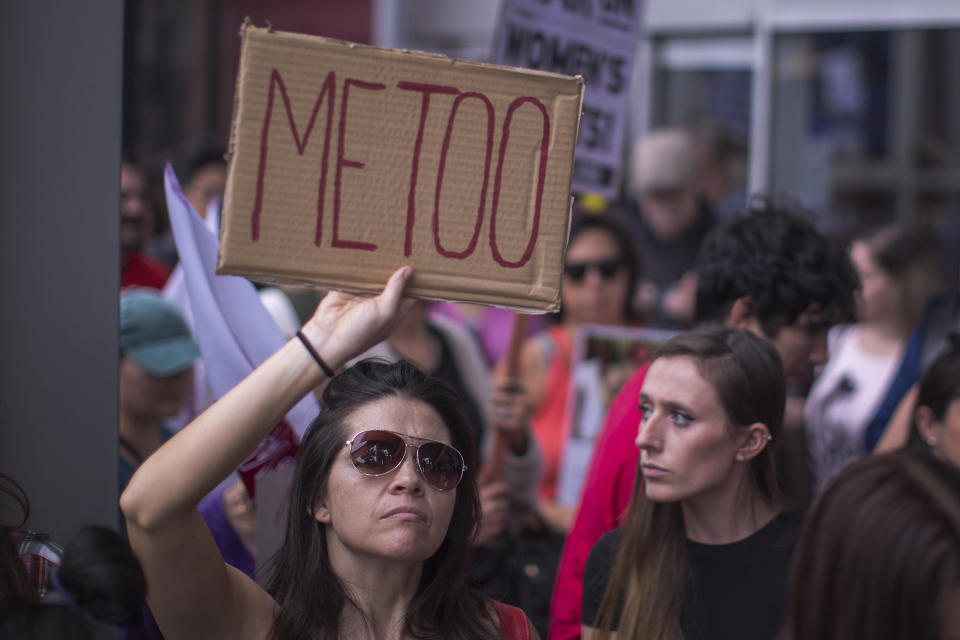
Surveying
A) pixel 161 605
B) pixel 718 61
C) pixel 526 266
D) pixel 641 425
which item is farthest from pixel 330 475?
pixel 718 61

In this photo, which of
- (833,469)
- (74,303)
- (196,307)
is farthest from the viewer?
(833,469)

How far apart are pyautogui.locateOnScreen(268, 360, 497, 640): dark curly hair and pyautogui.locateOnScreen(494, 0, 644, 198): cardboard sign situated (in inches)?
54.5

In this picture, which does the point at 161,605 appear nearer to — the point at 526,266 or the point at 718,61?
the point at 526,266

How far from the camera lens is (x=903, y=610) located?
141 centimetres

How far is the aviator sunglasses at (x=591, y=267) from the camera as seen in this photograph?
488 centimetres

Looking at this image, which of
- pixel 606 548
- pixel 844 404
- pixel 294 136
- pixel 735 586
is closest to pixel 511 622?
pixel 606 548

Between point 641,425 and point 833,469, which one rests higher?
point 641,425

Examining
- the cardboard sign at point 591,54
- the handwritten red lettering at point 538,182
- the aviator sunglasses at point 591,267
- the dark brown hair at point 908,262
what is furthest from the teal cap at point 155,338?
the dark brown hair at point 908,262

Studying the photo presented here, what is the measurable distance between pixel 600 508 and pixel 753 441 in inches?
17.7

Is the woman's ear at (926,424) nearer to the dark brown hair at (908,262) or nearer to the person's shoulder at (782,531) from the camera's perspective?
the person's shoulder at (782,531)

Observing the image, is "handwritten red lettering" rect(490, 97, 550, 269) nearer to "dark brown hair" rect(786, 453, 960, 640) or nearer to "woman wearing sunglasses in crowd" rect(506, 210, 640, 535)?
"dark brown hair" rect(786, 453, 960, 640)

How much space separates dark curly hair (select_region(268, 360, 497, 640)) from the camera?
80.7 inches

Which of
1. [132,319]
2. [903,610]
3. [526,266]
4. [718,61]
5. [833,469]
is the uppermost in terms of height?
[718,61]

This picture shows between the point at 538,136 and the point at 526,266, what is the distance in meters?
0.23
